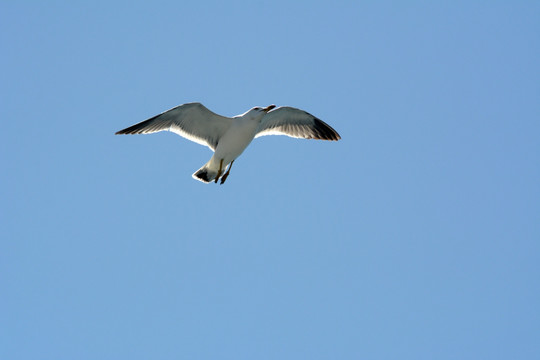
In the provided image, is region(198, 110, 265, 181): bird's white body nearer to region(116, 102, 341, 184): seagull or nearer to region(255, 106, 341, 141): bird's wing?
region(116, 102, 341, 184): seagull

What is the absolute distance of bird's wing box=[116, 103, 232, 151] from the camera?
15.4 metres

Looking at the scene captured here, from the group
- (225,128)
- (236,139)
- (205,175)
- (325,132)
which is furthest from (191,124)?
(325,132)

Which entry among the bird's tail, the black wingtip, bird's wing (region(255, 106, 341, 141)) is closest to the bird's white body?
the bird's tail

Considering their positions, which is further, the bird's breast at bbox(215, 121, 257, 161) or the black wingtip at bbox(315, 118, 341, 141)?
the black wingtip at bbox(315, 118, 341, 141)

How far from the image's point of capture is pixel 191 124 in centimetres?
1598

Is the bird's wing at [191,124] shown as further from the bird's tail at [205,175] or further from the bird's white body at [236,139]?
the bird's tail at [205,175]

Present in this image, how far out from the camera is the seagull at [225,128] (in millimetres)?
15219

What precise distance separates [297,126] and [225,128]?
1946mm

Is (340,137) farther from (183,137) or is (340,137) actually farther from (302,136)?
(183,137)

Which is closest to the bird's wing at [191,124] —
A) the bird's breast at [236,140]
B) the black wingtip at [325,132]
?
the bird's breast at [236,140]

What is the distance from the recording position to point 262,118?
15.7 meters

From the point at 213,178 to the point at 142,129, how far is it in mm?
2032

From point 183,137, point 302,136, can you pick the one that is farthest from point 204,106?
point 302,136

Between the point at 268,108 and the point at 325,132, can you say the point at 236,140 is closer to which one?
the point at 268,108
